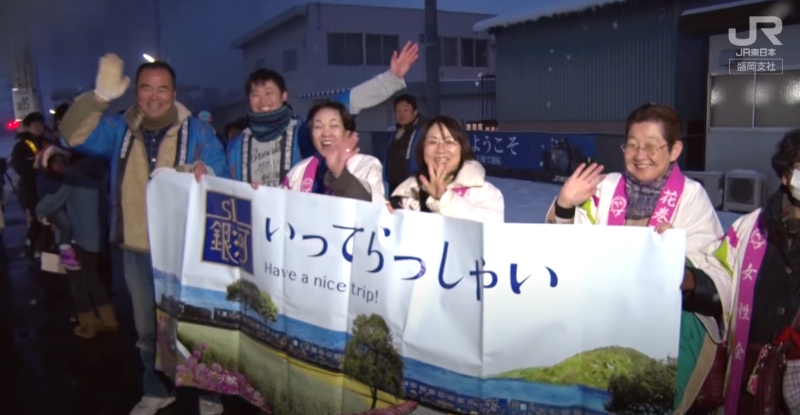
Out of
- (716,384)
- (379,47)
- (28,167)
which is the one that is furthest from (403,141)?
(379,47)

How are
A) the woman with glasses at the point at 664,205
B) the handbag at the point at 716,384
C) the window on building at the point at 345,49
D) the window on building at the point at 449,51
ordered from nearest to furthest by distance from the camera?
the woman with glasses at the point at 664,205
the handbag at the point at 716,384
the window on building at the point at 345,49
the window on building at the point at 449,51

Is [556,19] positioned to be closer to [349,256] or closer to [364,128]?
[364,128]

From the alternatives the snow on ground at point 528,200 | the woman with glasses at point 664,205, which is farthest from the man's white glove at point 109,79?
the snow on ground at point 528,200

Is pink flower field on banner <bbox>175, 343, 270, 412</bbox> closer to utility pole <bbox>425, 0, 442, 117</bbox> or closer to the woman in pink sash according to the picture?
the woman in pink sash

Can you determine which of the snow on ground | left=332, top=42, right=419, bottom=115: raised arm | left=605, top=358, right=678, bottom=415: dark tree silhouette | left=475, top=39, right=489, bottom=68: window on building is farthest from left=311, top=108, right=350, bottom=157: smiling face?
left=475, top=39, right=489, bottom=68: window on building

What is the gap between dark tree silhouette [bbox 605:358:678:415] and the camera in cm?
226

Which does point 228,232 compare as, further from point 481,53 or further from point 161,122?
point 481,53

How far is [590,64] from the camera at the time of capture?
1543 cm

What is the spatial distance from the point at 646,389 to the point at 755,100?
36.9 feet

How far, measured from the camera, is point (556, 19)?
53.2ft

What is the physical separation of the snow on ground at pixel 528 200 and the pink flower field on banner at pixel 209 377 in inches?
244

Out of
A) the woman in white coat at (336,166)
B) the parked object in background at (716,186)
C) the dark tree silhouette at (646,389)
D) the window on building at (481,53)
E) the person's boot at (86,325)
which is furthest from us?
the window on building at (481,53)

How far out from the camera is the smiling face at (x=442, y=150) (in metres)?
2.91

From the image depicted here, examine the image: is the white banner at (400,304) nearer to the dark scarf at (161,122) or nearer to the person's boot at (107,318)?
the dark scarf at (161,122)
